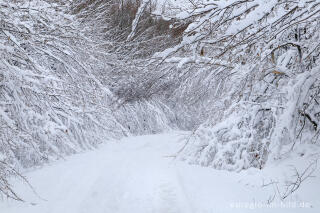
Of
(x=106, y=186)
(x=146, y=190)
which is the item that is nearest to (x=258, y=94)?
(x=146, y=190)

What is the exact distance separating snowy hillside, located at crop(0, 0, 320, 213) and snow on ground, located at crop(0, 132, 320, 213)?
0.02m

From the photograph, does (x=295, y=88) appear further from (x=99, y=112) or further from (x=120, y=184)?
(x=99, y=112)

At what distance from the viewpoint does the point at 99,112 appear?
830cm

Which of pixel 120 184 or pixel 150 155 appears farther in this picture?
pixel 150 155

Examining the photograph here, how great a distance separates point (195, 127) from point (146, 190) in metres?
2.07

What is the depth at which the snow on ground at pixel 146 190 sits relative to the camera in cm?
379

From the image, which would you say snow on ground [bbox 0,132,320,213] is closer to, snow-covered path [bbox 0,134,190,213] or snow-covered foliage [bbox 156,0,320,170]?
snow-covered path [bbox 0,134,190,213]

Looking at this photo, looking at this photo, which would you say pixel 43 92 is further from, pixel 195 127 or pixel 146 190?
pixel 195 127

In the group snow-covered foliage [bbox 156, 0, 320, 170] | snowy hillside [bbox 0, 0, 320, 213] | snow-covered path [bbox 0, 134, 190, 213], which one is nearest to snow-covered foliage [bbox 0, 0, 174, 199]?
snowy hillside [bbox 0, 0, 320, 213]

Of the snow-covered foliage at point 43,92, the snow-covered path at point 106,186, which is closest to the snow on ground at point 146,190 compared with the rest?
the snow-covered path at point 106,186

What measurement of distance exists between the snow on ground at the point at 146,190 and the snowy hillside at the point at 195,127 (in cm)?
2

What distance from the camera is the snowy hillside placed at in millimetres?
3777

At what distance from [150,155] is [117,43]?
651 centimetres

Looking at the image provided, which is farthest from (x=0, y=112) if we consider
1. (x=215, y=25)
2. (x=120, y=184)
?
(x=215, y=25)
